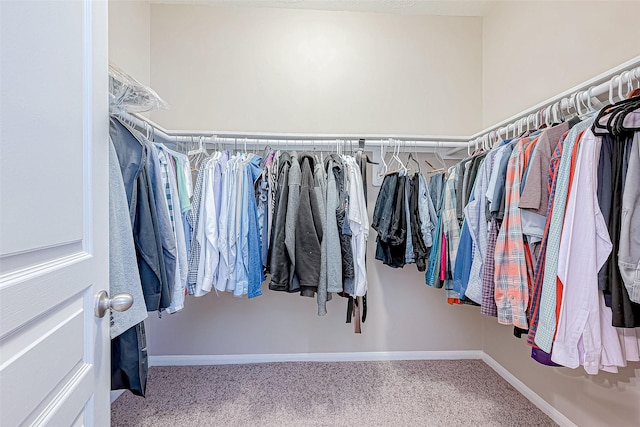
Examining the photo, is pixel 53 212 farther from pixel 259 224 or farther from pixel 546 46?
pixel 546 46

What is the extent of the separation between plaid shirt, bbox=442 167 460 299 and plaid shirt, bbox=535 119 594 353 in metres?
0.57

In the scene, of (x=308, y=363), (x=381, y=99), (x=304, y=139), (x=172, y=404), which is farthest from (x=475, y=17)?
(x=172, y=404)

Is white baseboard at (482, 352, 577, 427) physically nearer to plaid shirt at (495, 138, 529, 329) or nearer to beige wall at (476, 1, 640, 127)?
plaid shirt at (495, 138, 529, 329)

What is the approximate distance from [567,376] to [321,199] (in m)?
1.58

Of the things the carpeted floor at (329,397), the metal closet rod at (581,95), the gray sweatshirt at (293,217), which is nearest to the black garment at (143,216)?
the gray sweatshirt at (293,217)

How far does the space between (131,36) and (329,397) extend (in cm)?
257

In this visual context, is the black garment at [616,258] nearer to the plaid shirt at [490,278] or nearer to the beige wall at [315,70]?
the plaid shirt at [490,278]

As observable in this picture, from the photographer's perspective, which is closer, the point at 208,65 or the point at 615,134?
the point at 615,134

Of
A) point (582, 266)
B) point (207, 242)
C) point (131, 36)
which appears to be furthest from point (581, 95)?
point (131, 36)

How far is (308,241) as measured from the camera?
145cm

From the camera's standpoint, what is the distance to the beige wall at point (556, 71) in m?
1.23

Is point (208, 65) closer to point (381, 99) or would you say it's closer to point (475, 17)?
point (381, 99)

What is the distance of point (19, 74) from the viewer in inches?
16.9

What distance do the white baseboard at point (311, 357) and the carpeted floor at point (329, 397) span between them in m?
0.05
